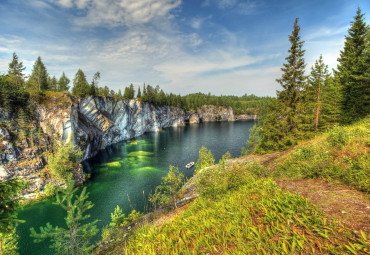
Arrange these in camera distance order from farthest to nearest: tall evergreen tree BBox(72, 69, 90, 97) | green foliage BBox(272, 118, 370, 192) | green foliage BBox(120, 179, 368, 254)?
tall evergreen tree BBox(72, 69, 90, 97) → green foliage BBox(272, 118, 370, 192) → green foliage BBox(120, 179, 368, 254)

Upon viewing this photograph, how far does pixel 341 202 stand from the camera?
469 cm

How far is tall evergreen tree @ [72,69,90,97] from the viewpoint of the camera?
6041 centimetres

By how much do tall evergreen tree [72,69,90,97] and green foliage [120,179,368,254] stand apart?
6837 centimetres

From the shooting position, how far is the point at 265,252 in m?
3.46

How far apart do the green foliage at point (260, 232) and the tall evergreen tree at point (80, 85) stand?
68366mm

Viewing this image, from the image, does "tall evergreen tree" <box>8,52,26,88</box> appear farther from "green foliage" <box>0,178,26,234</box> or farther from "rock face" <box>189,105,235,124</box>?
"rock face" <box>189,105,235,124</box>

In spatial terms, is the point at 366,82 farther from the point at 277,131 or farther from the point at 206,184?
the point at 206,184

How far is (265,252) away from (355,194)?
3.97 meters

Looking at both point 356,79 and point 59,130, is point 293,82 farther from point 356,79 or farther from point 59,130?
point 59,130

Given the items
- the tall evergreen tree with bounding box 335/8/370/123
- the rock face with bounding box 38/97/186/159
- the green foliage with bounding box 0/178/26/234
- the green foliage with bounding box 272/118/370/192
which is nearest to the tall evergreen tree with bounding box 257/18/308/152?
the tall evergreen tree with bounding box 335/8/370/123

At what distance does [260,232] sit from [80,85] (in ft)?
243

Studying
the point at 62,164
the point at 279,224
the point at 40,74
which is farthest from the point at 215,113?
the point at 279,224

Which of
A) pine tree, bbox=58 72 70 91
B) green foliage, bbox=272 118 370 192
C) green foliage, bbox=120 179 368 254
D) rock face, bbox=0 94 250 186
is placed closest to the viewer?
green foliage, bbox=120 179 368 254

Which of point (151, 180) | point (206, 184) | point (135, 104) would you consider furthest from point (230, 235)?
point (135, 104)
